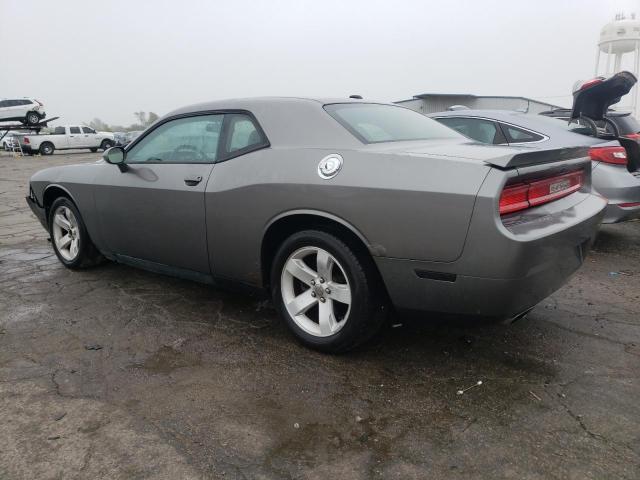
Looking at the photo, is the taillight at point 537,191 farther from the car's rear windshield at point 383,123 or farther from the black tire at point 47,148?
the black tire at point 47,148

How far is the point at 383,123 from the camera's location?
3113 mm

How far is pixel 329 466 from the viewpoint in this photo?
1.90 metres

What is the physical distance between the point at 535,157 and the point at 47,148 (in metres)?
33.0

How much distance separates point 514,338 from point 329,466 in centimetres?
163

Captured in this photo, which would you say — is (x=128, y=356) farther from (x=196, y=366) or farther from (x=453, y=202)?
(x=453, y=202)

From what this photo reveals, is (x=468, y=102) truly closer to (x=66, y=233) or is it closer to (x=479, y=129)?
(x=479, y=129)

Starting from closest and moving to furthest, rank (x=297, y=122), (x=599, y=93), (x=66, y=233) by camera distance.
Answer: (x=297, y=122) < (x=66, y=233) < (x=599, y=93)

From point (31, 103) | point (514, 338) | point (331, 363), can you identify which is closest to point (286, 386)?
point (331, 363)

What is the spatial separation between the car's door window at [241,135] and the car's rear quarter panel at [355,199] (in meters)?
0.08

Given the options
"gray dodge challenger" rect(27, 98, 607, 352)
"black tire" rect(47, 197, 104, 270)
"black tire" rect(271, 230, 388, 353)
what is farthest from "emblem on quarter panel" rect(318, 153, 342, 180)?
"black tire" rect(47, 197, 104, 270)

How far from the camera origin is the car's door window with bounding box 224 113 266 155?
303cm

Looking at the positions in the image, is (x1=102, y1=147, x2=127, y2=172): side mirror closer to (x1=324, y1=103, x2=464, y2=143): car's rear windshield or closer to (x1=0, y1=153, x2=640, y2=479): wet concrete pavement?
(x1=0, y1=153, x2=640, y2=479): wet concrete pavement

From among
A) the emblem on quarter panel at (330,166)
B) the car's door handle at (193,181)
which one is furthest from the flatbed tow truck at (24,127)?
the emblem on quarter panel at (330,166)

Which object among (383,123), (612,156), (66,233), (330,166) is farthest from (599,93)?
(66,233)
